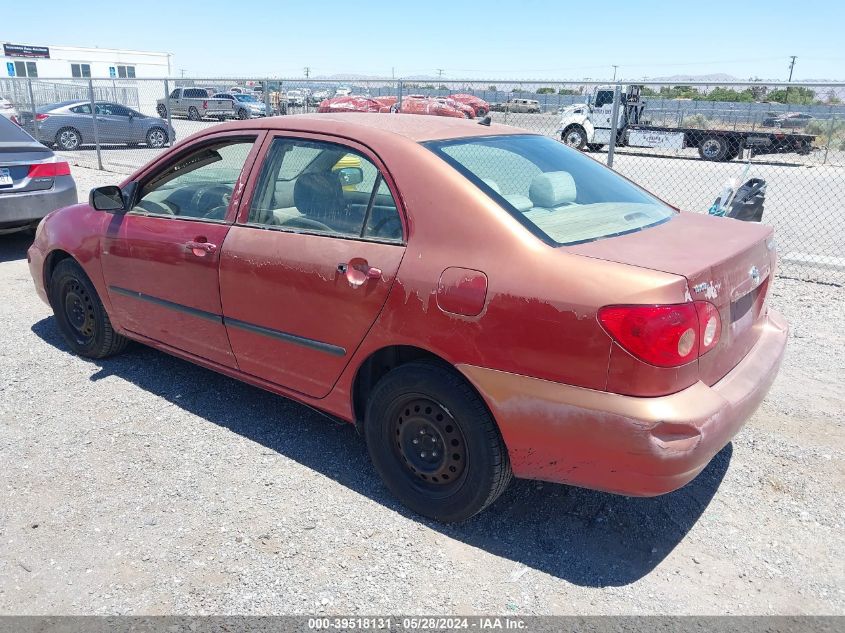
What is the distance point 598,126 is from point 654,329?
21.7 meters

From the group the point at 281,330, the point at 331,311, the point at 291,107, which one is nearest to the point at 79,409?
the point at 281,330

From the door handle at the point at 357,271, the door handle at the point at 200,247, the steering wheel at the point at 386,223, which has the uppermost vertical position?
the steering wheel at the point at 386,223

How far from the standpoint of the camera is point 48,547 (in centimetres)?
280

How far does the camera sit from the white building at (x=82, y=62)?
5291 cm

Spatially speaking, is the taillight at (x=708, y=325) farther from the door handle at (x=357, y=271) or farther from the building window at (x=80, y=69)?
the building window at (x=80, y=69)

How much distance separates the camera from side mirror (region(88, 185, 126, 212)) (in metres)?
4.04

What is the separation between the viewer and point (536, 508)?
10.2 feet

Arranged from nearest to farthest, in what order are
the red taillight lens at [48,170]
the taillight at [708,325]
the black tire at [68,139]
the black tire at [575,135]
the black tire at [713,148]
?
the taillight at [708,325] < the red taillight lens at [48,170] < the black tire at [68,139] < the black tire at [713,148] < the black tire at [575,135]

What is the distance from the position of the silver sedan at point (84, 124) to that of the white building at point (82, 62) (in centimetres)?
3728

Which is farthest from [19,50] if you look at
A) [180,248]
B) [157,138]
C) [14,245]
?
[180,248]

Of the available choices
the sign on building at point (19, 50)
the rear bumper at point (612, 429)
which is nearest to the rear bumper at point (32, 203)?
the rear bumper at point (612, 429)

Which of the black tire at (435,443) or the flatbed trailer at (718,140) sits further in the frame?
the flatbed trailer at (718,140)

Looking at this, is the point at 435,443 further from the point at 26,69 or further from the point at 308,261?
the point at 26,69

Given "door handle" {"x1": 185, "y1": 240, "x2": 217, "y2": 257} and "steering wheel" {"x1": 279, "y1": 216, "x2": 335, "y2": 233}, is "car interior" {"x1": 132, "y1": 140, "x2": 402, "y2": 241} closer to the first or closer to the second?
"steering wheel" {"x1": 279, "y1": 216, "x2": 335, "y2": 233}
